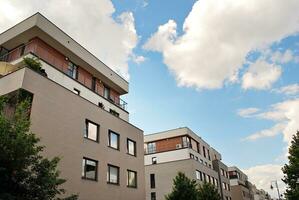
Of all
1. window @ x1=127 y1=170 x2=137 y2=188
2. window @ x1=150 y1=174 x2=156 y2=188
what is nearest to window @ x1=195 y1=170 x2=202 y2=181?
window @ x1=150 y1=174 x2=156 y2=188

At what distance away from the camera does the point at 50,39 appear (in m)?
24.2

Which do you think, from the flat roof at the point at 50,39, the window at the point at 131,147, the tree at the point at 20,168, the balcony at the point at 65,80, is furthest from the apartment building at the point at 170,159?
the tree at the point at 20,168

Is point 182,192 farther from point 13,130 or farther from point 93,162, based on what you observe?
point 13,130

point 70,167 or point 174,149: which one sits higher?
point 174,149

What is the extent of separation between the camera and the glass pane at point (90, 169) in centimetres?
2161

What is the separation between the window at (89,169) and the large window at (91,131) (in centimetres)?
182

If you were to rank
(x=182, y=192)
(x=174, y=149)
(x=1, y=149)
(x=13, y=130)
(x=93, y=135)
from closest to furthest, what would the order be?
1. (x=1, y=149)
2. (x=13, y=130)
3. (x=93, y=135)
4. (x=182, y=192)
5. (x=174, y=149)

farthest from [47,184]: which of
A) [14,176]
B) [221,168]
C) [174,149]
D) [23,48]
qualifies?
[221,168]

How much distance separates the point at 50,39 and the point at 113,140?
9.92 m

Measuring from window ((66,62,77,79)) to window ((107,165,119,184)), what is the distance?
884cm

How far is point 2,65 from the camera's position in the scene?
70.0 feet

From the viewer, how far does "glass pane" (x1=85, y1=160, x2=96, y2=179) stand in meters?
21.6

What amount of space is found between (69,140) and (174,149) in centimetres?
2889

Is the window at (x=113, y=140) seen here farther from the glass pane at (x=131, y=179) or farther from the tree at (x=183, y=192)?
the tree at (x=183, y=192)
